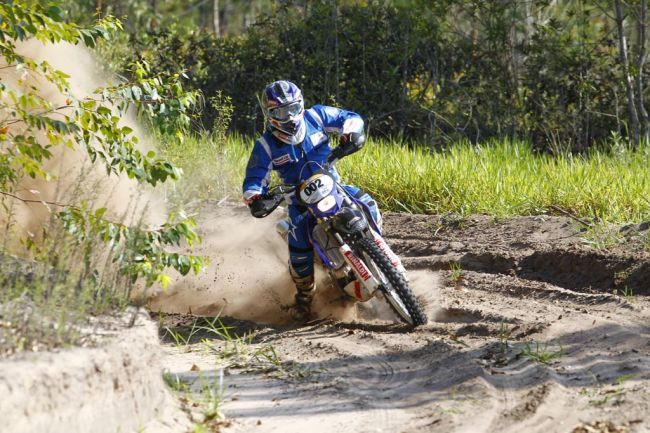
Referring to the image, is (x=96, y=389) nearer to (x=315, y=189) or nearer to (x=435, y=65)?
(x=315, y=189)

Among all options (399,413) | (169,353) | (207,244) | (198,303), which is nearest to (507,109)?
(207,244)

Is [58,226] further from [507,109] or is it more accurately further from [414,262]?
[507,109]

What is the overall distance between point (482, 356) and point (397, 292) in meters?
1.34

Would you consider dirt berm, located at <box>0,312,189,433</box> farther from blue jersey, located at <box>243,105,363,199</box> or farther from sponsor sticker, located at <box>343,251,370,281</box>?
blue jersey, located at <box>243,105,363,199</box>

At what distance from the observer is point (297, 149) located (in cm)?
821

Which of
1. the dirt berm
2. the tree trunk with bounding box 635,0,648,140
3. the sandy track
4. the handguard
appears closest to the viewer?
the dirt berm

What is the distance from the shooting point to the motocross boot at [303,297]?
8.58m

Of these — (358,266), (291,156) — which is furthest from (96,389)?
(291,156)

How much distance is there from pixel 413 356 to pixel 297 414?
1318 mm

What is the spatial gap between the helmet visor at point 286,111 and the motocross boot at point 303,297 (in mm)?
1372

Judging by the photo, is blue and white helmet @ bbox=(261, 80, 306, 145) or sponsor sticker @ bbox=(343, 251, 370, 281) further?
blue and white helmet @ bbox=(261, 80, 306, 145)

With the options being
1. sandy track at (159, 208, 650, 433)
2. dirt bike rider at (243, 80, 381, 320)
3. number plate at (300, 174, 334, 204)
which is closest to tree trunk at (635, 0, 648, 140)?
sandy track at (159, 208, 650, 433)

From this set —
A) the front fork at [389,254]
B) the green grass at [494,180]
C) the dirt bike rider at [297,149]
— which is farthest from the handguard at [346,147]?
the green grass at [494,180]

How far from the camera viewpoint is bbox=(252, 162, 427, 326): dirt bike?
7.62 metres
